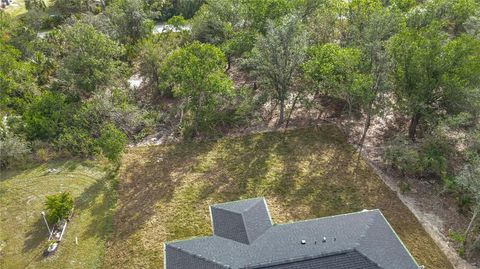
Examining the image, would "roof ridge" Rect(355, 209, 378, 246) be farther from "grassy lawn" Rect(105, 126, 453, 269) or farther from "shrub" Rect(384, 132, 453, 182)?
"shrub" Rect(384, 132, 453, 182)

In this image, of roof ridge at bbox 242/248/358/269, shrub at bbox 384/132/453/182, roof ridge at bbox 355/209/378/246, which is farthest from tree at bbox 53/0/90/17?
roof ridge at bbox 355/209/378/246

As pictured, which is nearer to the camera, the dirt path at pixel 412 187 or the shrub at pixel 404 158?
the dirt path at pixel 412 187

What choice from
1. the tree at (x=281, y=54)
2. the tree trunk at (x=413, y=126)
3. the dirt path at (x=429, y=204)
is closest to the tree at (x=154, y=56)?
the tree at (x=281, y=54)

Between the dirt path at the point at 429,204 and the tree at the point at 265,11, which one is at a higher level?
the tree at the point at 265,11

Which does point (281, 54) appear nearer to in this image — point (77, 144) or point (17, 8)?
point (77, 144)

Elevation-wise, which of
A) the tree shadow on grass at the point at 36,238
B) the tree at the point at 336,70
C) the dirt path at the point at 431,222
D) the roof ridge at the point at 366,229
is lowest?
the tree shadow on grass at the point at 36,238

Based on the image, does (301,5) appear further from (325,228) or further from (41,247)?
(41,247)

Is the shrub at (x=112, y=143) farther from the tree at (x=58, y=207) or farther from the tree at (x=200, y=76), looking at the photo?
the tree at (x=200, y=76)

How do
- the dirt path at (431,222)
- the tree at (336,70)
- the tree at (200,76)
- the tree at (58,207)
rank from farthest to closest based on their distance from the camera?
the tree at (200,76)
the tree at (336,70)
the tree at (58,207)
the dirt path at (431,222)

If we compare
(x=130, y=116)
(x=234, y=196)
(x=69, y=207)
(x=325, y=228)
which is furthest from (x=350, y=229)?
(x=130, y=116)
